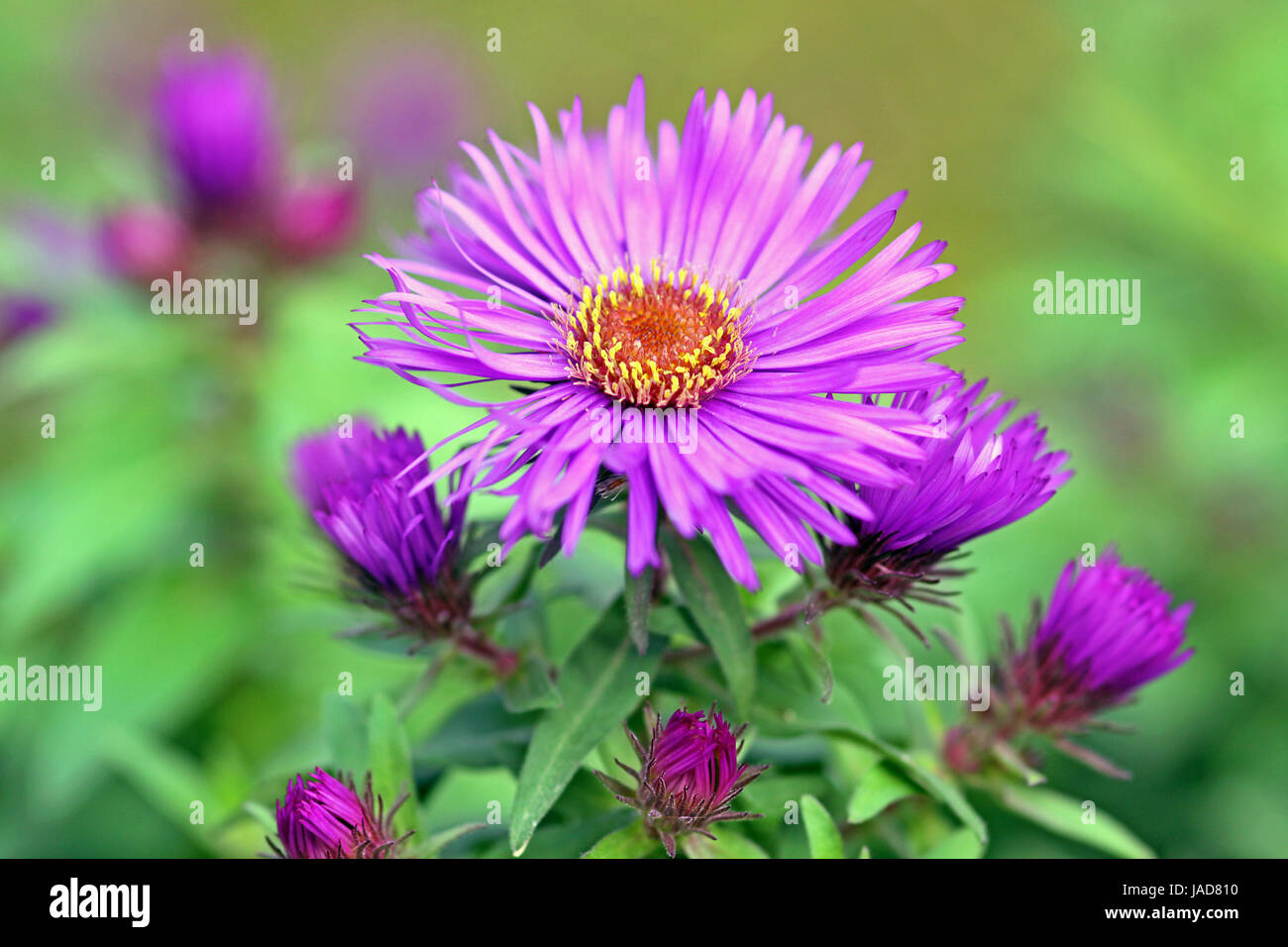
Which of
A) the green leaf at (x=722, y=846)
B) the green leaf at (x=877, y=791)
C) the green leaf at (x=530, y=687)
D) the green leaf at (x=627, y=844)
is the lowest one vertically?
the green leaf at (x=722, y=846)

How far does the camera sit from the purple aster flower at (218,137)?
7.77 ft

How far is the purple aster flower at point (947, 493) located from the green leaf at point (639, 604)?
217mm

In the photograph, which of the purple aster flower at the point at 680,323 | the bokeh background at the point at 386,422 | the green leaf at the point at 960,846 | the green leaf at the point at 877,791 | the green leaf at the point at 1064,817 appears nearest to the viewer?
the purple aster flower at the point at 680,323

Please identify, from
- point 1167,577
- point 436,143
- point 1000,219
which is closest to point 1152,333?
point 1167,577

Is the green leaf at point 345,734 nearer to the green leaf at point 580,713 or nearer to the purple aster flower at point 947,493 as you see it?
the green leaf at point 580,713

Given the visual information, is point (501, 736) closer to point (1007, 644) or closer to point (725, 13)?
point (1007, 644)

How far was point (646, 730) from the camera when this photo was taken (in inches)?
53.0

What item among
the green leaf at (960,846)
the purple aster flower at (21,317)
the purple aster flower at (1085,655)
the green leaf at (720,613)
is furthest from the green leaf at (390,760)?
the purple aster flower at (21,317)

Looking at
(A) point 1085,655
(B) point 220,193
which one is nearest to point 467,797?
(A) point 1085,655

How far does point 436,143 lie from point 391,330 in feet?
8.42

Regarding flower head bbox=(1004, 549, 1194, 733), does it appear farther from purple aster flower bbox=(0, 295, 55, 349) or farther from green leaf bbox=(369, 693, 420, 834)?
purple aster flower bbox=(0, 295, 55, 349)

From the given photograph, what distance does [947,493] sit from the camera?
1.15 meters

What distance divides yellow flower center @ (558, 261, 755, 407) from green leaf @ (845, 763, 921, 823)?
0.48 m
